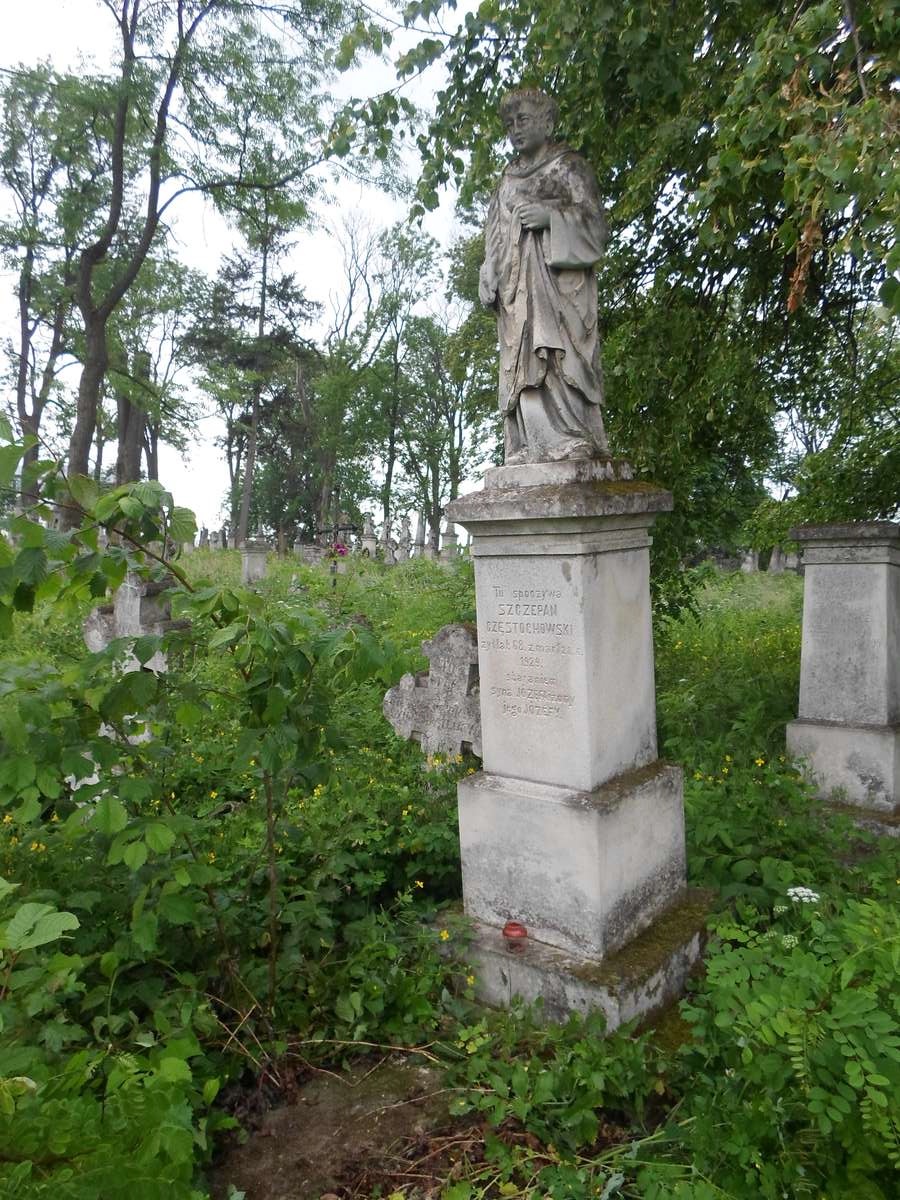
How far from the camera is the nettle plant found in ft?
6.33

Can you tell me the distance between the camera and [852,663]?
4.75 meters

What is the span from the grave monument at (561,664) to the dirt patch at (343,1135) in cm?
55

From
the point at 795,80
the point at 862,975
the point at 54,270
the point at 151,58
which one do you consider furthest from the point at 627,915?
the point at 54,270

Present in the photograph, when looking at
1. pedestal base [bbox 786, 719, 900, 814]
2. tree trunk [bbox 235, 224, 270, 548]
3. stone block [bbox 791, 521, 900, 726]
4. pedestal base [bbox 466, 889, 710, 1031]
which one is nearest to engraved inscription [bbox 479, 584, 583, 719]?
pedestal base [bbox 466, 889, 710, 1031]

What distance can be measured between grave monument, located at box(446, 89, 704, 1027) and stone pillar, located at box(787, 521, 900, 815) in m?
2.05

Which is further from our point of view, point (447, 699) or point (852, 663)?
point (447, 699)

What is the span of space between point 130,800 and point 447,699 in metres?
3.10

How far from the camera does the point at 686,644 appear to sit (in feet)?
28.8

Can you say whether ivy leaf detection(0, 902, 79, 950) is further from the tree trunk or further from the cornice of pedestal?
the tree trunk

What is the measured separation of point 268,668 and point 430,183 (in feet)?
11.9

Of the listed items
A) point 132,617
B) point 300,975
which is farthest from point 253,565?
point 300,975

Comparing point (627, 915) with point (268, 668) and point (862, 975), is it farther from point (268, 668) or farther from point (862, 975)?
point (268, 668)

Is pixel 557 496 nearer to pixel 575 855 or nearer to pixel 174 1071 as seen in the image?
pixel 575 855

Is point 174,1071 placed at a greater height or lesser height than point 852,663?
lesser
